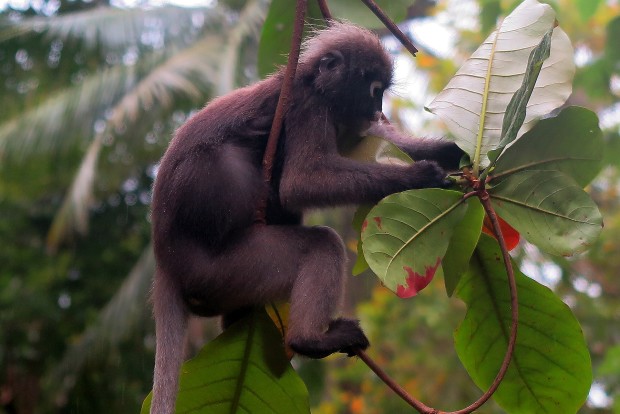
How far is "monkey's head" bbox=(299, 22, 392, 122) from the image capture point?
2805 mm

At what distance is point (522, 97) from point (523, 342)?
0.74 meters

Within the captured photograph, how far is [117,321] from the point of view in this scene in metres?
9.64

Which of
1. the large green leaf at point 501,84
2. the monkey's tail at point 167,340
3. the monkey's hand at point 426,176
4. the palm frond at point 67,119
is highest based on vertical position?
the large green leaf at point 501,84

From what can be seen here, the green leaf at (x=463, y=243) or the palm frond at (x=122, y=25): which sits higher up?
the green leaf at (x=463, y=243)

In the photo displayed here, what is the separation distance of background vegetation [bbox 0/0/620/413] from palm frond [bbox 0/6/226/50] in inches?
0.8

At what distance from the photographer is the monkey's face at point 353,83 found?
2.80 m

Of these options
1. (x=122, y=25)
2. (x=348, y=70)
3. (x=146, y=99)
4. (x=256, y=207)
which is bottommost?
(x=146, y=99)

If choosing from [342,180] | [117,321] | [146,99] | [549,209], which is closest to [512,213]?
[549,209]

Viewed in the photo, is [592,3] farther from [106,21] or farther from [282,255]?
[106,21]

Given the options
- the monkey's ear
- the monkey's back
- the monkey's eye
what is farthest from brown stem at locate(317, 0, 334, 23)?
the monkey's back

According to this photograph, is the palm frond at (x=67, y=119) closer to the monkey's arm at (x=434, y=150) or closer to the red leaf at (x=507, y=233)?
the monkey's arm at (x=434, y=150)

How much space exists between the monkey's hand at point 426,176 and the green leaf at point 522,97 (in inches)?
14.7

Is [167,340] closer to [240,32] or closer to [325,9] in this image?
[325,9]

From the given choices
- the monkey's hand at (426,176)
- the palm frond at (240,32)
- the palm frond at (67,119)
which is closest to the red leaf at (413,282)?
the monkey's hand at (426,176)
